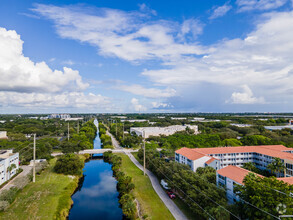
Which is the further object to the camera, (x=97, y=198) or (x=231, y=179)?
(x=97, y=198)

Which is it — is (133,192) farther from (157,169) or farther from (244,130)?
(244,130)

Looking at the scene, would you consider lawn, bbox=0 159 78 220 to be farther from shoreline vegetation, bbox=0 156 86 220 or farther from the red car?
the red car

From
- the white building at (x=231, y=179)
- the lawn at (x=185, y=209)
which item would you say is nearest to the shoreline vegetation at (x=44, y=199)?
the lawn at (x=185, y=209)

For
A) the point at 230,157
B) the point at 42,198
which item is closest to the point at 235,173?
the point at 230,157

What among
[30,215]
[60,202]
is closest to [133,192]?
[60,202]

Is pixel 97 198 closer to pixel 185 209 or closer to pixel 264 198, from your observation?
pixel 185 209

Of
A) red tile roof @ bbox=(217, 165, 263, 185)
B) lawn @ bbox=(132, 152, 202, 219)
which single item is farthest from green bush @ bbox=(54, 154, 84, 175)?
red tile roof @ bbox=(217, 165, 263, 185)
